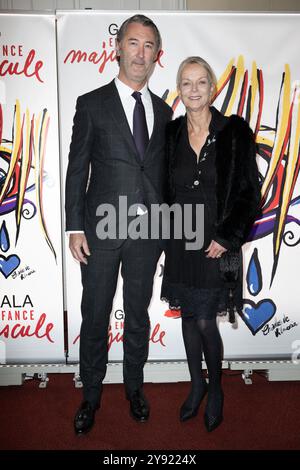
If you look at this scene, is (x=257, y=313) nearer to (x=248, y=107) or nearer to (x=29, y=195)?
(x=248, y=107)

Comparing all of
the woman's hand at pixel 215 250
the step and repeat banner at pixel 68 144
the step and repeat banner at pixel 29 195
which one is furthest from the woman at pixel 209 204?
the step and repeat banner at pixel 29 195

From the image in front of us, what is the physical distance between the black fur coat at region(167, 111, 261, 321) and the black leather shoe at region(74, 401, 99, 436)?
893mm

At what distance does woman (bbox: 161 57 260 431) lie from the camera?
1.76 meters

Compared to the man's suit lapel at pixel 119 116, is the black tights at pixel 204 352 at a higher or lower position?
lower

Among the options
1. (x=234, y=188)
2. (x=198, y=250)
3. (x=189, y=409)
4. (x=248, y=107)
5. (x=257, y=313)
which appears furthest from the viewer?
(x=257, y=313)

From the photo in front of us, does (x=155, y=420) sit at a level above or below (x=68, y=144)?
below

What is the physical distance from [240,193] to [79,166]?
72cm

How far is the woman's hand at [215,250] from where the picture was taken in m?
1.80

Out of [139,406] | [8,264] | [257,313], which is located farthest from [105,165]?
[257,313]

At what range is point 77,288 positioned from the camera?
94.7 inches

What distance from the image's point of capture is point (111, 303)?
6.54 feet

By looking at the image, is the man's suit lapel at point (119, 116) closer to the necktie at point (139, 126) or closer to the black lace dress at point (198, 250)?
the necktie at point (139, 126)
